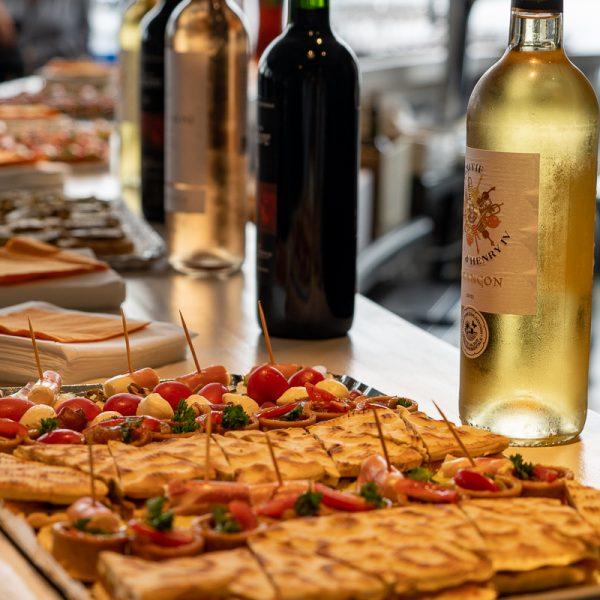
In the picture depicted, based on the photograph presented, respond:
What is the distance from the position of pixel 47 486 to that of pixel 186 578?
0.25 m

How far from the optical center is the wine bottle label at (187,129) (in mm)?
2307

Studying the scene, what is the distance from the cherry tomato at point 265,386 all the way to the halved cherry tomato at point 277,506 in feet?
1.26

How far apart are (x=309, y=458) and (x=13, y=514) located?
0.90ft

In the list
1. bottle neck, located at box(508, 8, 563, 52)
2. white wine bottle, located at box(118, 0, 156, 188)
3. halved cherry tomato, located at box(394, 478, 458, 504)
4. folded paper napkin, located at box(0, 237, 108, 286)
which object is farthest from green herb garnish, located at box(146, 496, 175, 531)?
white wine bottle, located at box(118, 0, 156, 188)

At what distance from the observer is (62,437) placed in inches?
47.2

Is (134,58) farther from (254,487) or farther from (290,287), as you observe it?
(254,487)

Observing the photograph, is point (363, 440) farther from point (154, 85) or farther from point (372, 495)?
point (154, 85)

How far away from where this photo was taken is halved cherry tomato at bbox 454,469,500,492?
3.51 ft

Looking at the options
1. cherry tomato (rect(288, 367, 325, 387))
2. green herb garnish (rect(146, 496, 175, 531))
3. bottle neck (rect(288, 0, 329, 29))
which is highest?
bottle neck (rect(288, 0, 329, 29))

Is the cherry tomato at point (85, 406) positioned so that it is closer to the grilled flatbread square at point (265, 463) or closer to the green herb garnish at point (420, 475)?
the grilled flatbread square at point (265, 463)

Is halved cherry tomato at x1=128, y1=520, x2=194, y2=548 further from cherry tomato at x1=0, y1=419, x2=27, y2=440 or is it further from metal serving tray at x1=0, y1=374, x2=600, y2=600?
cherry tomato at x1=0, y1=419, x2=27, y2=440

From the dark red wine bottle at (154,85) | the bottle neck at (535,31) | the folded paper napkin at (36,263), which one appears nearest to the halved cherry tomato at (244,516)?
the bottle neck at (535,31)

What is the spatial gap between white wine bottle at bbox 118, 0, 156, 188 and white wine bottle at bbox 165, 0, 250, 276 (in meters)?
1.21

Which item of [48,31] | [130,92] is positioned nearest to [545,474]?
[130,92]
